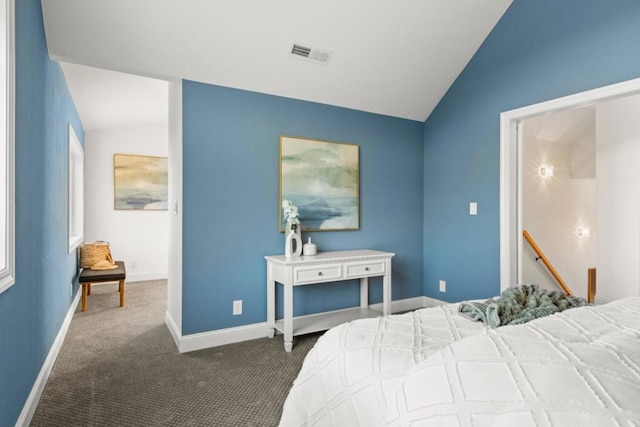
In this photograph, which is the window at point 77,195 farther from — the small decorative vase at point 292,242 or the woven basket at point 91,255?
the small decorative vase at point 292,242

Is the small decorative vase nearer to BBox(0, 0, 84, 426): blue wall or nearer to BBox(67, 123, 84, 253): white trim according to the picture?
BBox(0, 0, 84, 426): blue wall

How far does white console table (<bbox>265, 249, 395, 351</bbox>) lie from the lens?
2820mm

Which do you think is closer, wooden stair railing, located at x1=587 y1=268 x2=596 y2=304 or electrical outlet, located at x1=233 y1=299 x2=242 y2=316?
electrical outlet, located at x1=233 y1=299 x2=242 y2=316

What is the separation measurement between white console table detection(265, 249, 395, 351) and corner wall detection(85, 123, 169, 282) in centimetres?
326

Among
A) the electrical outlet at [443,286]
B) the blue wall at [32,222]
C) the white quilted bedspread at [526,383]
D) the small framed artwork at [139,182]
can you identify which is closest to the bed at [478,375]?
the white quilted bedspread at [526,383]

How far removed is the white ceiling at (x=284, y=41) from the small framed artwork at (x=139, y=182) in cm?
211

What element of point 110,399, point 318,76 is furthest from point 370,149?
point 110,399

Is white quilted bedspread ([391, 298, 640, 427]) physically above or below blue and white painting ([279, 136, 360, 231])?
below

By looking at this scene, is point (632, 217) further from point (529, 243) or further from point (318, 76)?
point (318, 76)

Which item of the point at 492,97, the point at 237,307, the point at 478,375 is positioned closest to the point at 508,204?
the point at 492,97

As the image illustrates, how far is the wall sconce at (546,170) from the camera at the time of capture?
4336 millimetres

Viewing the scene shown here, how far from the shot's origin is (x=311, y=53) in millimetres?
2924

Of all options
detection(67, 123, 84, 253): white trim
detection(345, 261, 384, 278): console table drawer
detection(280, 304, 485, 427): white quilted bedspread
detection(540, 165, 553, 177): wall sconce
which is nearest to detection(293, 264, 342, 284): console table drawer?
detection(345, 261, 384, 278): console table drawer

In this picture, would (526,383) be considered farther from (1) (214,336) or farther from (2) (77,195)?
(2) (77,195)
